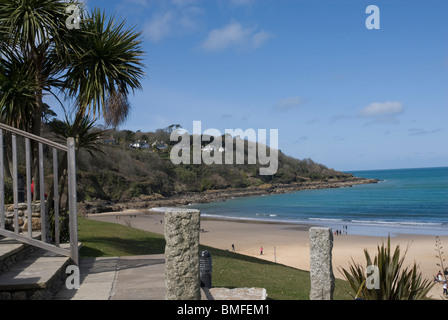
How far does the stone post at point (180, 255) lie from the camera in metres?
4.25

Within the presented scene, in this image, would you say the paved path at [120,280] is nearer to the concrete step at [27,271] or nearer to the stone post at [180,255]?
the concrete step at [27,271]

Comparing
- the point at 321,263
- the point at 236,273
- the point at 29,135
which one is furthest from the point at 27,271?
the point at 236,273

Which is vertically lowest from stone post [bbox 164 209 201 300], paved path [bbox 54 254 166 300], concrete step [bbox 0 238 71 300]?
paved path [bbox 54 254 166 300]

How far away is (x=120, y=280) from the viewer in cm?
603

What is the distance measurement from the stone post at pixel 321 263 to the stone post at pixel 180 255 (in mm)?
1881

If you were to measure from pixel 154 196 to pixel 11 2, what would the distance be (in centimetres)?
6827

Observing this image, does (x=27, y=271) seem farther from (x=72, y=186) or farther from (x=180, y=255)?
(x=180, y=255)

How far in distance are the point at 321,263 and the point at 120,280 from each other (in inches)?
110

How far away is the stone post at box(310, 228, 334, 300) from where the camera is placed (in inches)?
213

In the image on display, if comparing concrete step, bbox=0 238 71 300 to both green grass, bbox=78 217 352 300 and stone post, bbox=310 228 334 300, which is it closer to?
green grass, bbox=78 217 352 300

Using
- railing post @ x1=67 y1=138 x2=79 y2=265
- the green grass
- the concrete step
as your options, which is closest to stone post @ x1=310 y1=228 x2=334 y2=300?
the green grass

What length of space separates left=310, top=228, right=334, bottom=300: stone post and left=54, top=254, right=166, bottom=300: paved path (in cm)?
197

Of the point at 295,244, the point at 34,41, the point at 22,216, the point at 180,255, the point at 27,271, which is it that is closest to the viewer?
the point at 180,255
